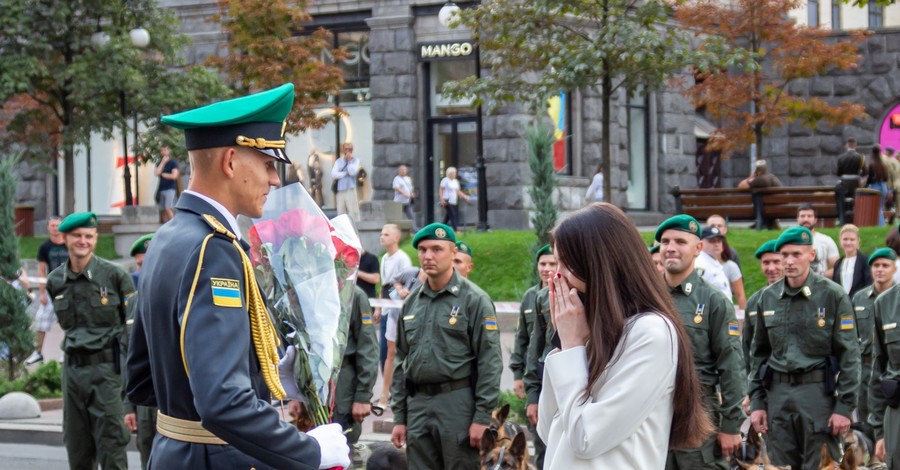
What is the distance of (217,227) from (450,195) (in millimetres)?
23865

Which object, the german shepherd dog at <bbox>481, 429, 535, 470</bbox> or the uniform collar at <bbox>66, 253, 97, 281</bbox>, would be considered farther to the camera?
the uniform collar at <bbox>66, 253, 97, 281</bbox>

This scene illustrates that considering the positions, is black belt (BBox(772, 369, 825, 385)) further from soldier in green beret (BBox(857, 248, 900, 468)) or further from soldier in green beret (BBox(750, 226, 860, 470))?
soldier in green beret (BBox(857, 248, 900, 468))

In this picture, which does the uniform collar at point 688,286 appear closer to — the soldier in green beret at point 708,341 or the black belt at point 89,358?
the soldier in green beret at point 708,341

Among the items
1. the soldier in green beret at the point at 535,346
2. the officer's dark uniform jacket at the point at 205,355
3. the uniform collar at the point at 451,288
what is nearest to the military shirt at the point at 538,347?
the soldier in green beret at the point at 535,346

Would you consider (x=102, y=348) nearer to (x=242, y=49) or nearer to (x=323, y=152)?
(x=242, y=49)

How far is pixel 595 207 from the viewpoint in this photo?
4.13m

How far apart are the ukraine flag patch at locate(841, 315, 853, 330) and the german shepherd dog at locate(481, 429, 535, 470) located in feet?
7.90

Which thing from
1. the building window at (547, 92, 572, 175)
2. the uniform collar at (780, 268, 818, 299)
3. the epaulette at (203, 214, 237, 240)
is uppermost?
the building window at (547, 92, 572, 175)

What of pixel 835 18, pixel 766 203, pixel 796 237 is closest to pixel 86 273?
pixel 796 237

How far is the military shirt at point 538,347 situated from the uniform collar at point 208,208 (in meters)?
5.94

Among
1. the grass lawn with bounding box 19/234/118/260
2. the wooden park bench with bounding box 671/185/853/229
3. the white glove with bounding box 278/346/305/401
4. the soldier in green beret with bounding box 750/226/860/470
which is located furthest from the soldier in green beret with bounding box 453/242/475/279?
the grass lawn with bounding box 19/234/118/260

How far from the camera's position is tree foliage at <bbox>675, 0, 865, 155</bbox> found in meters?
31.6

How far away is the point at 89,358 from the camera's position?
34.6 ft

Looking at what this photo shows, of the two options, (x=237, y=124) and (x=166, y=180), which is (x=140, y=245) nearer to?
(x=237, y=124)
